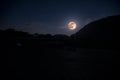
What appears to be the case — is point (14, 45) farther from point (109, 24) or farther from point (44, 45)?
point (109, 24)

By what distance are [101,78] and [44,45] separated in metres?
11.6

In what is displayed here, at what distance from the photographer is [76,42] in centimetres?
1644

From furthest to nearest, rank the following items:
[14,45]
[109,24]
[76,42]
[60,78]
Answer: [109,24], [76,42], [14,45], [60,78]

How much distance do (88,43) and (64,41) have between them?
3.56 meters

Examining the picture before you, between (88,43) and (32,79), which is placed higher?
(88,43)

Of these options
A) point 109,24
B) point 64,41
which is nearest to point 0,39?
point 64,41

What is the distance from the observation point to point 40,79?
15.9ft

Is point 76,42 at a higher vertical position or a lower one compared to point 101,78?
higher

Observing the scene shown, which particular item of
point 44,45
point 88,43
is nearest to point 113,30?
point 88,43

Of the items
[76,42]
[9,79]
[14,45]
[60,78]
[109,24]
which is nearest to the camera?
[9,79]

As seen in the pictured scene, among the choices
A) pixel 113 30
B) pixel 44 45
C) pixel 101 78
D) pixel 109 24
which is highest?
pixel 109 24

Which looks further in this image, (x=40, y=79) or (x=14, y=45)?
(x=14, y=45)

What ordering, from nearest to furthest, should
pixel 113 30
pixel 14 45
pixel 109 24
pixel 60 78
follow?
pixel 60 78 < pixel 14 45 < pixel 113 30 < pixel 109 24

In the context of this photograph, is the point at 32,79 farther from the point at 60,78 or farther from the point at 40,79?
the point at 60,78
